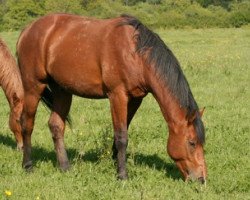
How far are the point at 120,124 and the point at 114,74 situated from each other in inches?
23.9

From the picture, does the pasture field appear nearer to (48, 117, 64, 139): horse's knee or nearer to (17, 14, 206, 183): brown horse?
(17, 14, 206, 183): brown horse

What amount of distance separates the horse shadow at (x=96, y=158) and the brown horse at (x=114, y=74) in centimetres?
36

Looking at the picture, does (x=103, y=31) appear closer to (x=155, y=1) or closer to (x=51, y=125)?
(x=51, y=125)

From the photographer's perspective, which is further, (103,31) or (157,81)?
(103,31)

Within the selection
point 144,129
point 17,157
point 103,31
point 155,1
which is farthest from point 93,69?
point 155,1

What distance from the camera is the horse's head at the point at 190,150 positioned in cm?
556

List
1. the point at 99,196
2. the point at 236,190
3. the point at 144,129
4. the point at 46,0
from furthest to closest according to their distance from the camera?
1. the point at 46,0
2. the point at 144,129
3. the point at 236,190
4. the point at 99,196

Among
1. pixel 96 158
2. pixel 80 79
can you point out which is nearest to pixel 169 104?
pixel 80 79

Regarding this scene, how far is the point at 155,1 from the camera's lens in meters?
83.5

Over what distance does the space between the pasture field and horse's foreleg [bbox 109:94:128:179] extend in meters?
0.19

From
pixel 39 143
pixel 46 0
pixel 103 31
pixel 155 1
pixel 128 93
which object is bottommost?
pixel 155 1

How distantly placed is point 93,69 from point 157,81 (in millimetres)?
845

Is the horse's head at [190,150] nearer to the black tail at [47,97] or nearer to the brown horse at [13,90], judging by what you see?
the black tail at [47,97]

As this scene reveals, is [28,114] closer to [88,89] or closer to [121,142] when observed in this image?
[88,89]
